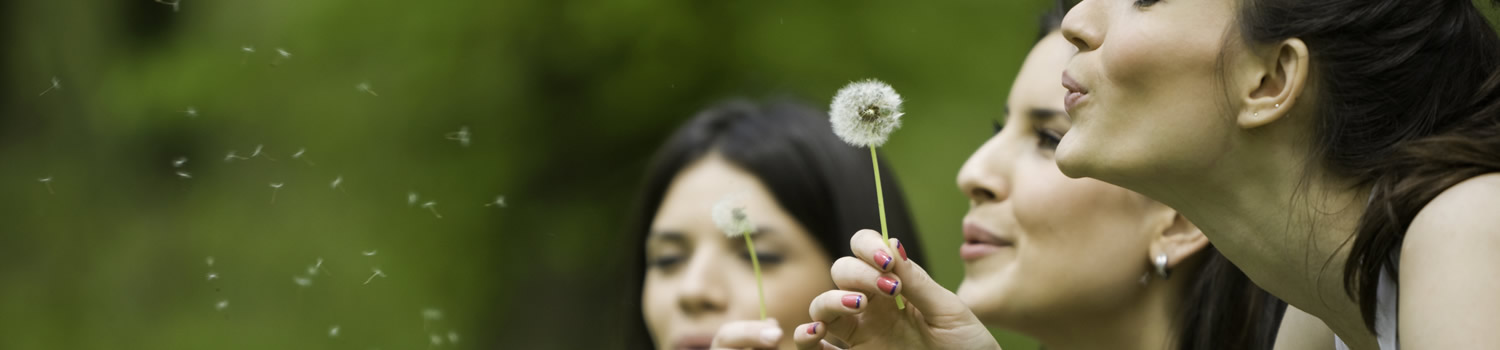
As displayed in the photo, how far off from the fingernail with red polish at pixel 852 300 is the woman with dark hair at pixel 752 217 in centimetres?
93

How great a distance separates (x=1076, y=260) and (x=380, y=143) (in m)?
3.00

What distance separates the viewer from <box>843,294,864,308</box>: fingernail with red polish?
1.59 m

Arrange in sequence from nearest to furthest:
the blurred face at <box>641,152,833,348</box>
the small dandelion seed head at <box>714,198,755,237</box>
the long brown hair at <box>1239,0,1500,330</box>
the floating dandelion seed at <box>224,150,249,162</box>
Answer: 1. the long brown hair at <box>1239,0,1500,330</box>
2. the small dandelion seed head at <box>714,198,755,237</box>
3. the blurred face at <box>641,152,833,348</box>
4. the floating dandelion seed at <box>224,150,249,162</box>

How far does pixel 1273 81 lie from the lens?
142 cm

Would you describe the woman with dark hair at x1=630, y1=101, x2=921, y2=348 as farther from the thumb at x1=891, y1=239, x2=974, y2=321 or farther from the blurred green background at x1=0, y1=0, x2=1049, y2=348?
the blurred green background at x1=0, y1=0, x2=1049, y2=348

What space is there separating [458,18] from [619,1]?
54cm

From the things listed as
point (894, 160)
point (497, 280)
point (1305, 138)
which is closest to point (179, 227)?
point (497, 280)

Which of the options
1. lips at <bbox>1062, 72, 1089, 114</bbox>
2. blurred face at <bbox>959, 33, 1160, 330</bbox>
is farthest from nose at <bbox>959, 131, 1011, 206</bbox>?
lips at <bbox>1062, 72, 1089, 114</bbox>

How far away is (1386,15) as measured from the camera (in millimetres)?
1395

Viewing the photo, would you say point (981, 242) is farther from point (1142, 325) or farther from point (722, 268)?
point (722, 268)

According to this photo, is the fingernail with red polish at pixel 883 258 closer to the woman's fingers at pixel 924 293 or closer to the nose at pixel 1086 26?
the woman's fingers at pixel 924 293

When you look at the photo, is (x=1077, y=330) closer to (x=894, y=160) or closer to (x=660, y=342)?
(x=660, y=342)

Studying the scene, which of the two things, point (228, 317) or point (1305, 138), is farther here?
point (228, 317)

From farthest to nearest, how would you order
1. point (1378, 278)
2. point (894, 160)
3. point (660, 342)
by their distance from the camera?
point (894, 160) < point (660, 342) < point (1378, 278)
